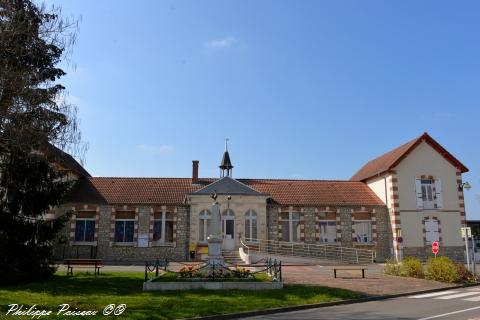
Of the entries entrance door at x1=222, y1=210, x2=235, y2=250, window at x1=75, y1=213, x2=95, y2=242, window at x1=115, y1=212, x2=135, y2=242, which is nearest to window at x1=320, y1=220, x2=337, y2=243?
entrance door at x1=222, y1=210, x2=235, y2=250

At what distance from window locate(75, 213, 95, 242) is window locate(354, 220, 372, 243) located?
17199mm

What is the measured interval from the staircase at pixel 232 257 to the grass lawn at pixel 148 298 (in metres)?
11.5

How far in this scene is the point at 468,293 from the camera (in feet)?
48.9

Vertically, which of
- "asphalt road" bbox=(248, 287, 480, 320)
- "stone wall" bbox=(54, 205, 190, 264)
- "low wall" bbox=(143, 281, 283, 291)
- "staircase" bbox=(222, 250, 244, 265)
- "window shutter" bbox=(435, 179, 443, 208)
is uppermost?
"window shutter" bbox=(435, 179, 443, 208)

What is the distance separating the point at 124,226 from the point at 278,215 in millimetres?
10050

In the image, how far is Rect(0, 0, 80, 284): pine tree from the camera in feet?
39.7

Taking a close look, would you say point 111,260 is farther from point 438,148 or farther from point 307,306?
point 438,148

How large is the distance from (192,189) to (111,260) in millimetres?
7096

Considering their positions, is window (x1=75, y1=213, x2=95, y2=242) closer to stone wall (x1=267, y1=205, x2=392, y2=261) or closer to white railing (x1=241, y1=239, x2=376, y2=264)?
white railing (x1=241, y1=239, x2=376, y2=264)

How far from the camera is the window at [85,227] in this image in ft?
94.1

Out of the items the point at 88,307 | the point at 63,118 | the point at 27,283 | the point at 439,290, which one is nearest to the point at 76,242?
the point at 27,283

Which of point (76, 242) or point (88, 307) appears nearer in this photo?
point (88, 307)

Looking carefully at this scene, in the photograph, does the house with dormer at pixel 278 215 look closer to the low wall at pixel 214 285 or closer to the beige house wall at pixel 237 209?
the beige house wall at pixel 237 209

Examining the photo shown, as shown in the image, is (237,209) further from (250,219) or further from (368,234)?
(368,234)
